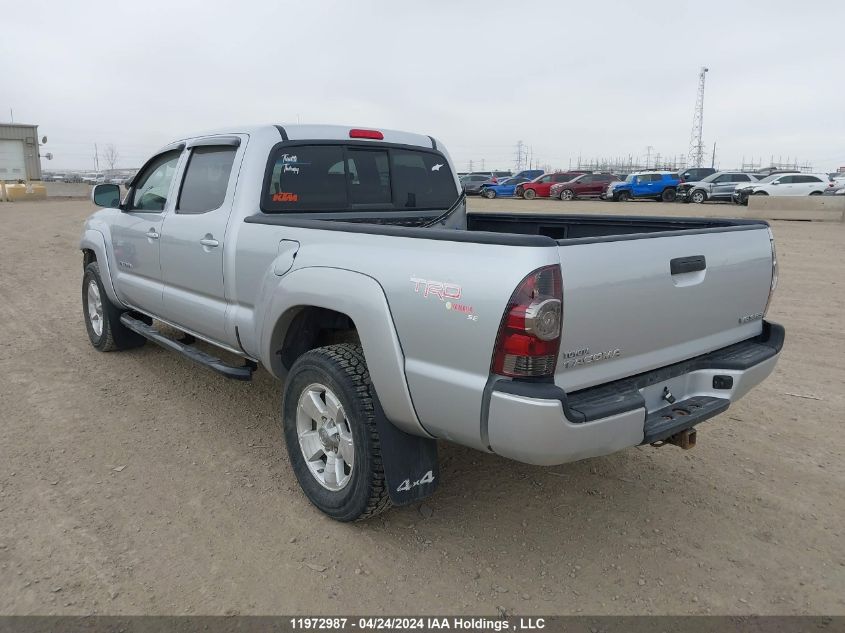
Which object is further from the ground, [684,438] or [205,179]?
[205,179]

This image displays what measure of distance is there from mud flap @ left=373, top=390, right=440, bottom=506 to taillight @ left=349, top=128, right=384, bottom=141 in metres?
2.14

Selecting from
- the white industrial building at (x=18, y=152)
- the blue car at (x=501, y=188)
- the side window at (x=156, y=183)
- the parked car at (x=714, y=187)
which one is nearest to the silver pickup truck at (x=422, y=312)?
the side window at (x=156, y=183)

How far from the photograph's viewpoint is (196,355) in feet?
14.0

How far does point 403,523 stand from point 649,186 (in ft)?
91.8

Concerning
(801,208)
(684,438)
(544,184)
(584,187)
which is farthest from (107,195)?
(544,184)

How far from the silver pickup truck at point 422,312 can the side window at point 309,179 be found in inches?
0.5

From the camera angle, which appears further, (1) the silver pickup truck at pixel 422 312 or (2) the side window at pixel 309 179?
(2) the side window at pixel 309 179

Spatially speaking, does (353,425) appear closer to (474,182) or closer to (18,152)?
(474,182)

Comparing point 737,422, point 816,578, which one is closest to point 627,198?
point 737,422

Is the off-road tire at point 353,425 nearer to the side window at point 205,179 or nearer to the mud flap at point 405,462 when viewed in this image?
the mud flap at point 405,462

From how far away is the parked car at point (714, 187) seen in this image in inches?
1073

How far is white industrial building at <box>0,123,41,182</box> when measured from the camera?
48.8 m

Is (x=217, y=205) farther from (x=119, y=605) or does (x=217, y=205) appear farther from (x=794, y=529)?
(x=794, y=529)
